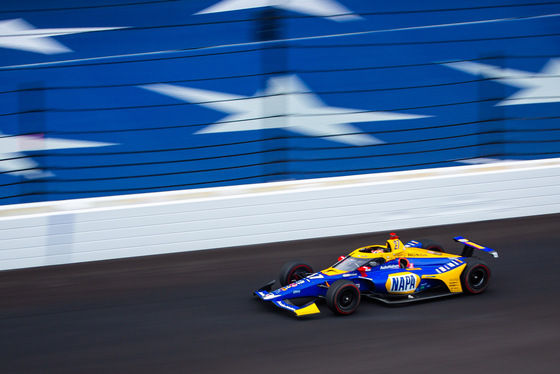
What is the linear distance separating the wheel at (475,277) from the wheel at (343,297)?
934 millimetres

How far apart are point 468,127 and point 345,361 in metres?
9.49

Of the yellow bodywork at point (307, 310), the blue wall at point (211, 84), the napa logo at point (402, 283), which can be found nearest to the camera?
the yellow bodywork at point (307, 310)

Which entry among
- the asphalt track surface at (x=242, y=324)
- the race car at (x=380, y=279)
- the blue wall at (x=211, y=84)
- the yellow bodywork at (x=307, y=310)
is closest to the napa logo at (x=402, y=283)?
the race car at (x=380, y=279)

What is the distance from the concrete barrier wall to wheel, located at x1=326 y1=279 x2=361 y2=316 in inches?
86.3

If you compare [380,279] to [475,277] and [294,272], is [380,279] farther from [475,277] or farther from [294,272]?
[475,277]

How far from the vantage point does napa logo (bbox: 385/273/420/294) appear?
4812 millimetres

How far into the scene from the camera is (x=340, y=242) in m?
6.71

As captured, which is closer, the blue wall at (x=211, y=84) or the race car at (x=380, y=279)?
the race car at (x=380, y=279)

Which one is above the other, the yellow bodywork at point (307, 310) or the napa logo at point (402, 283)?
the napa logo at point (402, 283)

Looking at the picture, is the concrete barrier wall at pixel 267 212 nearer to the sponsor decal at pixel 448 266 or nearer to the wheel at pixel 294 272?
the wheel at pixel 294 272

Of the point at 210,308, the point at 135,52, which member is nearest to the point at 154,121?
the point at 135,52

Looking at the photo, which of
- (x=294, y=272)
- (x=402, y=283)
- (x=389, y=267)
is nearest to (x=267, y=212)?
(x=294, y=272)

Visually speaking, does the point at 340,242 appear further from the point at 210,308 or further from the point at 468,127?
the point at 468,127

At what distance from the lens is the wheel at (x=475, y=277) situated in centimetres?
500
